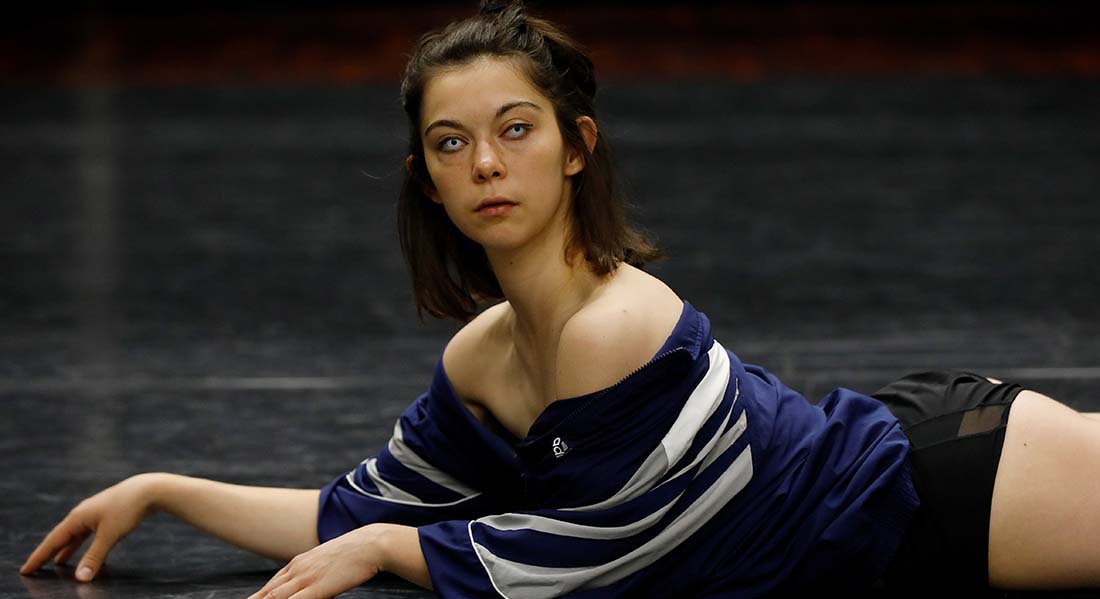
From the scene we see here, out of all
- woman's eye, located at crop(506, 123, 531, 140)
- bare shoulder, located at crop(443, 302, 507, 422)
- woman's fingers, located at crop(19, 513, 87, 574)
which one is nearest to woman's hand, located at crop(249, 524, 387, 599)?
bare shoulder, located at crop(443, 302, 507, 422)

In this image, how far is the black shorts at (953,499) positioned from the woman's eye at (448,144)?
0.66 meters

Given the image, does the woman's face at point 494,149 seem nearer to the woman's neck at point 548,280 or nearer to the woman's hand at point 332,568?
the woman's neck at point 548,280

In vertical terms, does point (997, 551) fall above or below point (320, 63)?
below

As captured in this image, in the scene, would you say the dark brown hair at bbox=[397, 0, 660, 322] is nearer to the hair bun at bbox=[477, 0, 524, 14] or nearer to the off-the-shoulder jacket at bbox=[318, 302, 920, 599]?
the hair bun at bbox=[477, 0, 524, 14]

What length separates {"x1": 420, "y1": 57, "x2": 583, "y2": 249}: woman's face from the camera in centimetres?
194

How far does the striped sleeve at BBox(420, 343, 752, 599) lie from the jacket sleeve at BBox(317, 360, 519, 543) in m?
0.22

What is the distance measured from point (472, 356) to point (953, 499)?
2.07 ft

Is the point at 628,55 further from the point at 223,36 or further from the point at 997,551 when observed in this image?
the point at 997,551

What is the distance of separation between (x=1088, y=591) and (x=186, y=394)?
1844 mm

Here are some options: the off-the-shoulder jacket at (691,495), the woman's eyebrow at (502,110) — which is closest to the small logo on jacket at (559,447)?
the off-the-shoulder jacket at (691,495)

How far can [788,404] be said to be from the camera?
6.77 ft

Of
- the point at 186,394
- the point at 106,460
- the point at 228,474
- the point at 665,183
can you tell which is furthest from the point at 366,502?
the point at 665,183

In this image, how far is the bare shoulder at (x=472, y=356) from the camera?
215 centimetres

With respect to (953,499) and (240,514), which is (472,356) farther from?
(953,499)
